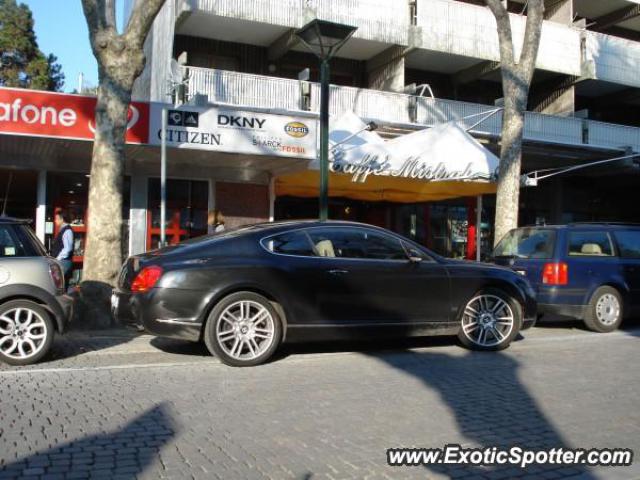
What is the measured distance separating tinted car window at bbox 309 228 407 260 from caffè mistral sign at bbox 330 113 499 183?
15.2 feet

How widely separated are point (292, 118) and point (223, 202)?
3586mm

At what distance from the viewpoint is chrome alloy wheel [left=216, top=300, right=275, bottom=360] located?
279 inches

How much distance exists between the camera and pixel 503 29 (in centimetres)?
1369

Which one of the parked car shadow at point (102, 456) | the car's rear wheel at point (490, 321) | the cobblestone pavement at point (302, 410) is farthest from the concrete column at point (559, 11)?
the parked car shadow at point (102, 456)

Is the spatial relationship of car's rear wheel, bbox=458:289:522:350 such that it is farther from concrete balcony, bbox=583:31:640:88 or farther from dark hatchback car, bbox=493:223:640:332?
concrete balcony, bbox=583:31:640:88

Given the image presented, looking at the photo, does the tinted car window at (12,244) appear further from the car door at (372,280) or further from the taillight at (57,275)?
the car door at (372,280)

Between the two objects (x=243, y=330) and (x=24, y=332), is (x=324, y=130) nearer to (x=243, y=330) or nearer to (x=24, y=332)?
(x=243, y=330)

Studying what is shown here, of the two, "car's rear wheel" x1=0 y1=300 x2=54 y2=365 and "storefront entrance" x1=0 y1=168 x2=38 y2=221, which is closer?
"car's rear wheel" x1=0 y1=300 x2=54 y2=365

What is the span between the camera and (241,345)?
7.14 m

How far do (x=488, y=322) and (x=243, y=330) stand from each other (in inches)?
123

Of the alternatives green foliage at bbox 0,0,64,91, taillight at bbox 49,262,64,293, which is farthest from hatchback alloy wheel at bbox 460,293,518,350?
green foliage at bbox 0,0,64,91

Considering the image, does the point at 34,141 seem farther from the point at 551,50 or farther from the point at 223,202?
the point at 551,50

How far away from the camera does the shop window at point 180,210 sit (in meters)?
14.4

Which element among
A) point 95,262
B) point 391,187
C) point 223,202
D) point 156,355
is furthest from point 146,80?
point 156,355
